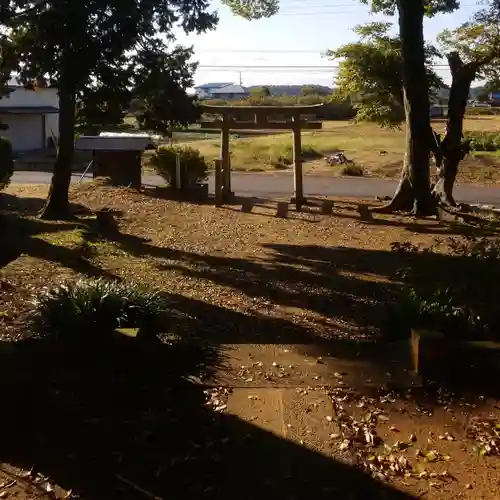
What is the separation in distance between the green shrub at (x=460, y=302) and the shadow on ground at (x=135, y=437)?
204 centimetres

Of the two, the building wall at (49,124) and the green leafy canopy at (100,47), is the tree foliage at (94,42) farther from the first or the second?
the building wall at (49,124)

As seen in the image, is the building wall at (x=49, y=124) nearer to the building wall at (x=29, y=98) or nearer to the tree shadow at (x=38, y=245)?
the building wall at (x=29, y=98)

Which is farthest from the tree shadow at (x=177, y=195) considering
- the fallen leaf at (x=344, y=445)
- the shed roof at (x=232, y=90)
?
the shed roof at (x=232, y=90)

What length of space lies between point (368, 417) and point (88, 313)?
220 centimetres

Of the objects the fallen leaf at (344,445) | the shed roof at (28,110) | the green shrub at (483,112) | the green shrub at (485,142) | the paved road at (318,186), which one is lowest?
the fallen leaf at (344,445)

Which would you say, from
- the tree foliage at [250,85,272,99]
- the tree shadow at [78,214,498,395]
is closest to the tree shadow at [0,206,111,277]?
the tree shadow at [78,214,498,395]

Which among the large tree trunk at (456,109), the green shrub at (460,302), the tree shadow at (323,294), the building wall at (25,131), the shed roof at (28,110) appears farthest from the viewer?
the building wall at (25,131)

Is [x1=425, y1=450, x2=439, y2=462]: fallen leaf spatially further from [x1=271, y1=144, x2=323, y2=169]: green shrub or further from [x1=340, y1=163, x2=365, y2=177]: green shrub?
[x1=271, y1=144, x2=323, y2=169]: green shrub

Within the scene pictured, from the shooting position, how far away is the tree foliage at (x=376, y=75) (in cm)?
2055

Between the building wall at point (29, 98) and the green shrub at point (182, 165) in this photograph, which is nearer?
the green shrub at point (182, 165)

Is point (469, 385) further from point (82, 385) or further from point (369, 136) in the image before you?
point (369, 136)

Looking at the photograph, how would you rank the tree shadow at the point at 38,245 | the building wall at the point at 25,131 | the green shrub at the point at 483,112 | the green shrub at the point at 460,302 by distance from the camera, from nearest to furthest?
the green shrub at the point at 460,302, the tree shadow at the point at 38,245, the building wall at the point at 25,131, the green shrub at the point at 483,112

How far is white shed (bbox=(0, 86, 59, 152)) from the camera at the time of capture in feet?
134

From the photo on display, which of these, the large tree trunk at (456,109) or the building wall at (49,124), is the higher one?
the building wall at (49,124)
